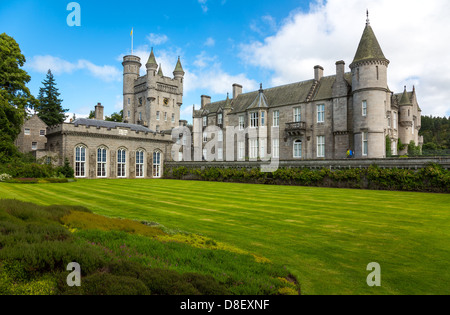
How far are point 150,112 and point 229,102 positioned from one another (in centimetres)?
1914

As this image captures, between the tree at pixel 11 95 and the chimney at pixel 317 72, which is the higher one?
the chimney at pixel 317 72

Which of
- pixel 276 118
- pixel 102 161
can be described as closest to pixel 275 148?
pixel 276 118

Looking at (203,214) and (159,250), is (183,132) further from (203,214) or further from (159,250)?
(159,250)

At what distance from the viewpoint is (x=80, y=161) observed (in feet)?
113

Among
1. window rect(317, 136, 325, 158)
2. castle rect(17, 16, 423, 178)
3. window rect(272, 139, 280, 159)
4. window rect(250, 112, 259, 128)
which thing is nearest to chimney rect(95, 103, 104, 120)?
castle rect(17, 16, 423, 178)

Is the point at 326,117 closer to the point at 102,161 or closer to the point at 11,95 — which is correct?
the point at 102,161

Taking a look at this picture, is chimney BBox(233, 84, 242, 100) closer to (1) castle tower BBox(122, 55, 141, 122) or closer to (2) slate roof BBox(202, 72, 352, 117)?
(2) slate roof BBox(202, 72, 352, 117)

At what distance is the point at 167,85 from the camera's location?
60562mm

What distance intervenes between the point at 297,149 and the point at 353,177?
14.2 metres

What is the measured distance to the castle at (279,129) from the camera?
2997 cm

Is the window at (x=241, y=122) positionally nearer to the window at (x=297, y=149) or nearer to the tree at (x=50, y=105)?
the window at (x=297, y=149)

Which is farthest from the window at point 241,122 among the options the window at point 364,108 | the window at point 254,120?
the window at point 364,108

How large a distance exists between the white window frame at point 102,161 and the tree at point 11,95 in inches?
318
